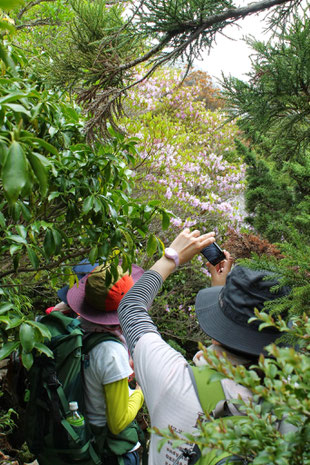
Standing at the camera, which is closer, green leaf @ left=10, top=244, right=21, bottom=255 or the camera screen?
green leaf @ left=10, top=244, right=21, bottom=255

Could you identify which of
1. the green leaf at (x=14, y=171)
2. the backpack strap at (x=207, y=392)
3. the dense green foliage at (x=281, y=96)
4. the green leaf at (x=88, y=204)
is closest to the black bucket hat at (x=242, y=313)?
the backpack strap at (x=207, y=392)

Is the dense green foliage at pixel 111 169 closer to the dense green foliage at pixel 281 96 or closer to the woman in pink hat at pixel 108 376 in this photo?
the dense green foliage at pixel 281 96

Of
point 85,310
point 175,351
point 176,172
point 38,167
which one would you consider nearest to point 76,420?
point 85,310

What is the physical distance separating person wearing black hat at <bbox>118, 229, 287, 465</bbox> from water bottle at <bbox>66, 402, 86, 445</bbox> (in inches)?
30.8

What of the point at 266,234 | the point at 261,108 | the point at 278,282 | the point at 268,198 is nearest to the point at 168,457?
the point at 278,282

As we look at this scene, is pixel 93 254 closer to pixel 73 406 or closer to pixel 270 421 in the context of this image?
pixel 73 406

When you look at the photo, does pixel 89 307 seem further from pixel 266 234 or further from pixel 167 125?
pixel 167 125

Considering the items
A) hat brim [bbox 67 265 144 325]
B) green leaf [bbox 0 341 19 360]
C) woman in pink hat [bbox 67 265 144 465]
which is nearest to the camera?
green leaf [bbox 0 341 19 360]

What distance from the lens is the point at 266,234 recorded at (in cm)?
426

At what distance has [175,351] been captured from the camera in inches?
52.5

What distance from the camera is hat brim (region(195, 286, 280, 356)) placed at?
1.26 m

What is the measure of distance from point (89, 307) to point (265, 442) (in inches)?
64.6

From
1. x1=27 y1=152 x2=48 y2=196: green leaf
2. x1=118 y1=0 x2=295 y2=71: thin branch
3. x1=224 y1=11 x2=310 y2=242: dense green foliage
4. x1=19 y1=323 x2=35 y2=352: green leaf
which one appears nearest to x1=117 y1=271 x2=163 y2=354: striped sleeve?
x1=19 y1=323 x2=35 y2=352: green leaf

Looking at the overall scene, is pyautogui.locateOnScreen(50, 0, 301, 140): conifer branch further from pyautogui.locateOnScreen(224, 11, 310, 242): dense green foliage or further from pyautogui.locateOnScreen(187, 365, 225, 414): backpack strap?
pyautogui.locateOnScreen(187, 365, 225, 414): backpack strap
